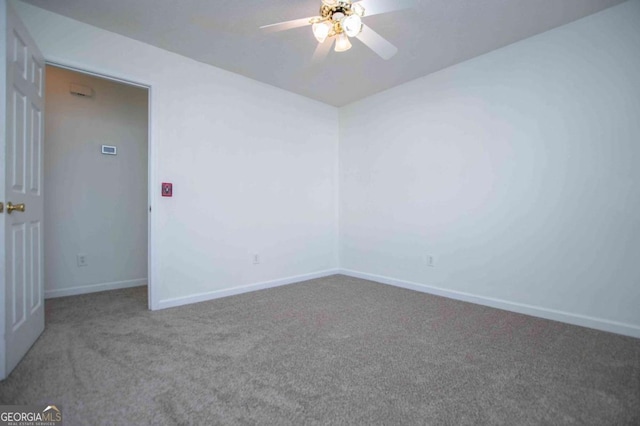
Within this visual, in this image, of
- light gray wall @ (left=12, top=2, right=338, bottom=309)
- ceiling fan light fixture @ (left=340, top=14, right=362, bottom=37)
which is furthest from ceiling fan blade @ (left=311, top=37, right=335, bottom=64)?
light gray wall @ (left=12, top=2, right=338, bottom=309)

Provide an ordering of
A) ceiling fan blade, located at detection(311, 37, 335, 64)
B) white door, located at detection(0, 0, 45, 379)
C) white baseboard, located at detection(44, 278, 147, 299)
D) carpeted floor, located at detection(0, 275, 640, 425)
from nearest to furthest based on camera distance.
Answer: carpeted floor, located at detection(0, 275, 640, 425)
white door, located at detection(0, 0, 45, 379)
ceiling fan blade, located at detection(311, 37, 335, 64)
white baseboard, located at detection(44, 278, 147, 299)

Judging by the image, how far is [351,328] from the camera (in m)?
2.34

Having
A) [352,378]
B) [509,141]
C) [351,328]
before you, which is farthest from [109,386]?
[509,141]

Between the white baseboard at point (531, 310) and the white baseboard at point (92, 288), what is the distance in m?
3.12

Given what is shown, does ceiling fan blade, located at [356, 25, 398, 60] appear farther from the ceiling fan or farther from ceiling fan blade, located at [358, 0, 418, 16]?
ceiling fan blade, located at [358, 0, 418, 16]

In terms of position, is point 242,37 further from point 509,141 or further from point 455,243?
point 455,243

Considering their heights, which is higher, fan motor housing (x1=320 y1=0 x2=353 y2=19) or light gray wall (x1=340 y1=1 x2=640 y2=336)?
fan motor housing (x1=320 y1=0 x2=353 y2=19)

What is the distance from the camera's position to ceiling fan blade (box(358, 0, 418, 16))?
2.14 metres

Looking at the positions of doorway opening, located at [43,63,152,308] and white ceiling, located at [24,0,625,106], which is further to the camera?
doorway opening, located at [43,63,152,308]

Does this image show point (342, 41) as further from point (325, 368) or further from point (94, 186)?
point (94, 186)

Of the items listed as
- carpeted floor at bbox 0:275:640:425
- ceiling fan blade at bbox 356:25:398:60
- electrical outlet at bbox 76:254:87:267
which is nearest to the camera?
carpeted floor at bbox 0:275:640:425

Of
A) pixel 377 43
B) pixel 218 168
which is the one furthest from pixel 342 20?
pixel 218 168

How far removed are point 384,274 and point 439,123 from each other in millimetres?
1951

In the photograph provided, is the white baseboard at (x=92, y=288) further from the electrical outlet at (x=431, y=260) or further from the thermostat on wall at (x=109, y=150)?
the electrical outlet at (x=431, y=260)
